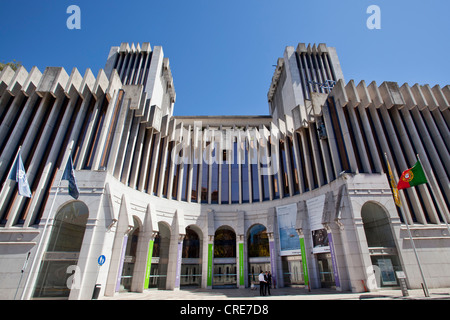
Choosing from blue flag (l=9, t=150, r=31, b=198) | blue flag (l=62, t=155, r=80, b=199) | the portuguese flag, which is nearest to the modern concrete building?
blue flag (l=62, t=155, r=80, b=199)

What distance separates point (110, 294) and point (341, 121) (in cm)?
2624

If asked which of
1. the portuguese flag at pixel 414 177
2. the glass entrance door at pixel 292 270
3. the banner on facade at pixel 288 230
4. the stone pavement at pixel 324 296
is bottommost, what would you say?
the stone pavement at pixel 324 296

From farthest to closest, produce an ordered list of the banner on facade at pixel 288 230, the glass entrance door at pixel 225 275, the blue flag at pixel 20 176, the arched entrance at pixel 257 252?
the arched entrance at pixel 257 252 → the glass entrance door at pixel 225 275 → the banner on facade at pixel 288 230 → the blue flag at pixel 20 176

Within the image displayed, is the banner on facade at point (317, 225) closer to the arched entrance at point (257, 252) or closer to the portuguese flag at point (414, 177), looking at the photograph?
the arched entrance at point (257, 252)

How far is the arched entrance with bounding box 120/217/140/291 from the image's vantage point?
2083cm

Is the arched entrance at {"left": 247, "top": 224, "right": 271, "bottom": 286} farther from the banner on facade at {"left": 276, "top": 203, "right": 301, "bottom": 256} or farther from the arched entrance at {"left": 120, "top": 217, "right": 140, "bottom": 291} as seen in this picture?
the arched entrance at {"left": 120, "top": 217, "right": 140, "bottom": 291}

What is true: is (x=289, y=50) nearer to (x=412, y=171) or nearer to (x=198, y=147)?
(x=198, y=147)

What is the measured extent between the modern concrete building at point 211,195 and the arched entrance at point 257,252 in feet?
0.44

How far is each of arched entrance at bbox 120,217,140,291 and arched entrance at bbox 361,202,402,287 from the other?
21.7 m

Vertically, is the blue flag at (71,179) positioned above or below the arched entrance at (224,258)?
above

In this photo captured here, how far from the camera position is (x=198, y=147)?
32.8 metres

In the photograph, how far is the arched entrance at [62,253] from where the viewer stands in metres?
15.8

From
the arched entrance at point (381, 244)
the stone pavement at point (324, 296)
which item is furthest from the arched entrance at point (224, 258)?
the arched entrance at point (381, 244)
